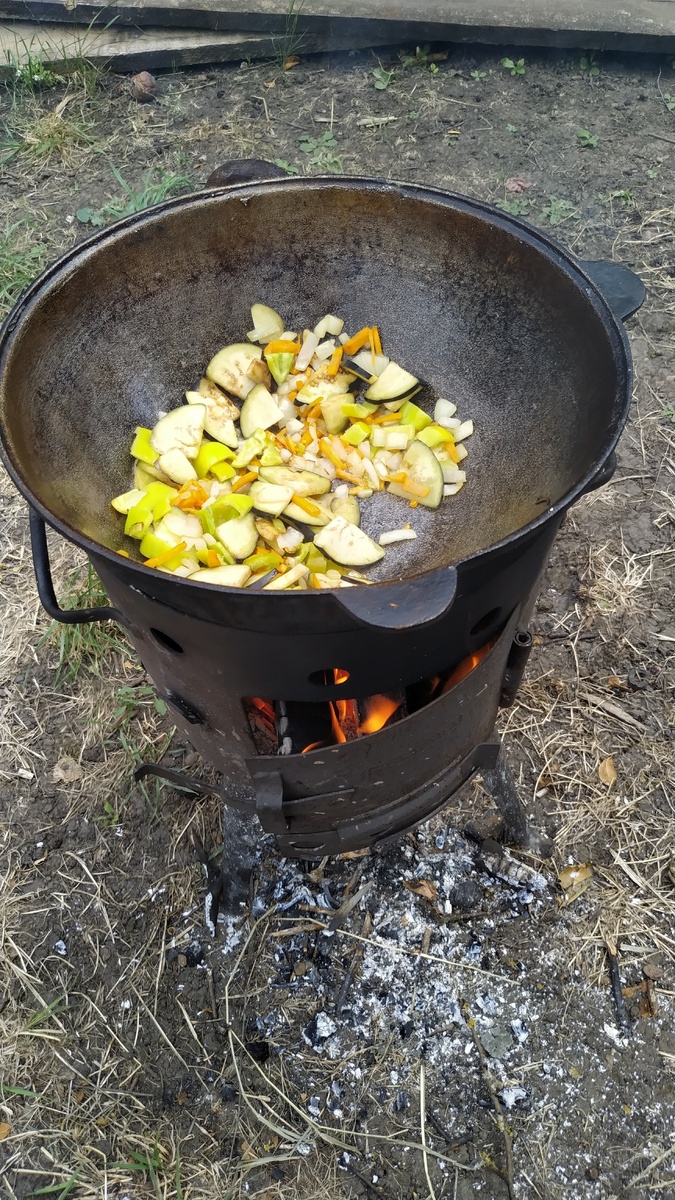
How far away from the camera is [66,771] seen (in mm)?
2736

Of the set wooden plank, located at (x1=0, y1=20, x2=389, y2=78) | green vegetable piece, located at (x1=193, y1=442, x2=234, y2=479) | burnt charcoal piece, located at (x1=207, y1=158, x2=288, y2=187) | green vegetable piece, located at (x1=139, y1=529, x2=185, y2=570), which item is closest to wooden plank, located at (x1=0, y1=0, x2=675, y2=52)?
wooden plank, located at (x1=0, y1=20, x2=389, y2=78)

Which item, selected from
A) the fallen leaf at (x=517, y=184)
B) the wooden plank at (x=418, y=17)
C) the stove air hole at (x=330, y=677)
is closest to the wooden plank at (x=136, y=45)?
the wooden plank at (x=418, y=17)

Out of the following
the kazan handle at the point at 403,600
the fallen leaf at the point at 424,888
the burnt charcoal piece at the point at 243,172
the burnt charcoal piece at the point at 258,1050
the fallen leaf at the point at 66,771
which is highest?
the burnt charcoal piece at the point at 243,172

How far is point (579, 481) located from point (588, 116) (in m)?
4.37

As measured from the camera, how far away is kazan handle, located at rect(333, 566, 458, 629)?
1.12 meters

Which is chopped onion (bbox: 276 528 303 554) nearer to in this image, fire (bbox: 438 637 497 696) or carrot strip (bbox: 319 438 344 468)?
carrot strip (bbox: 319 438 344 468)

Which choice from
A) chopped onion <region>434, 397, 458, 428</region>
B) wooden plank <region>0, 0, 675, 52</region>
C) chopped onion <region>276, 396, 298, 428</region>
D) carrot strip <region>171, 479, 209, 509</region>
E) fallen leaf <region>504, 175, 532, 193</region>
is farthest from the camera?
wooden plank <region>0, 0, 675, 52</region>

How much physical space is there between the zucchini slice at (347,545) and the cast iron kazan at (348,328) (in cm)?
7

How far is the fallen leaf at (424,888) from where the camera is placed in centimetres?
237

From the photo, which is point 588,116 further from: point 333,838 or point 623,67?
point 333,838

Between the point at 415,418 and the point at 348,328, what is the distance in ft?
1.30

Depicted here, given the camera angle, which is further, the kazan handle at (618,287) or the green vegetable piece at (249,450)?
the green vegetable piece at (249,450)

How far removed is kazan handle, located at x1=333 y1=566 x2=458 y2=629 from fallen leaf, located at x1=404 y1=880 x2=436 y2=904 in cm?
151

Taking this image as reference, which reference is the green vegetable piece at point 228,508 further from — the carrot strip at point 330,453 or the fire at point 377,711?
the fire at point 377,711
